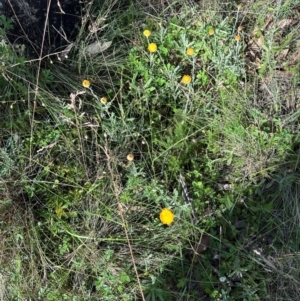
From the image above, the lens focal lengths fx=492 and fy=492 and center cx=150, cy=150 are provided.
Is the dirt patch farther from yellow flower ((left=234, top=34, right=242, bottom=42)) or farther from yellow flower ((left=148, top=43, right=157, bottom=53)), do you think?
yellow flower ((left=234, top=34, right=242, bottom=42))

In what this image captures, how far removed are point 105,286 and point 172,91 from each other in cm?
99

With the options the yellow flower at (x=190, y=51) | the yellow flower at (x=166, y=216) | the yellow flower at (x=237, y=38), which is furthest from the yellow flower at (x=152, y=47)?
the yellow flower at (x=166, y=216)

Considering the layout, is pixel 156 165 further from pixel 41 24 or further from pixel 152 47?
pixel 41 24

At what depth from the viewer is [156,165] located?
2.37 meters

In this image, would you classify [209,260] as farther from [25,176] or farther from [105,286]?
[25,176]

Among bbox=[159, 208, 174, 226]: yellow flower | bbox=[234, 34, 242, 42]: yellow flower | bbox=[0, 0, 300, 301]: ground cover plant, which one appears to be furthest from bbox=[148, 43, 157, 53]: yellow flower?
bbox=[159, 208, 174, 226]: yellow flower

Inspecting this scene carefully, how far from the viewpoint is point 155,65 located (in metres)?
2.49

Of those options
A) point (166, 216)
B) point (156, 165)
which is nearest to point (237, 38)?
point (156, 165)

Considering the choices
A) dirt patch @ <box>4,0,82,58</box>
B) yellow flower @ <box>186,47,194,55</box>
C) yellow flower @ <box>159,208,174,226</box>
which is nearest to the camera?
yellow flower @ <box>159,208,174,226</box>

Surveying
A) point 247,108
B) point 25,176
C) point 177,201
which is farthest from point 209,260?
point 25,176

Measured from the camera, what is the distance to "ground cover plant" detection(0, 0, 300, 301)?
7.32ft

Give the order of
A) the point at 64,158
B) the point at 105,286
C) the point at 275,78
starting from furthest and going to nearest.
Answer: the point at 275,78 < the point at 64,158 < the point at 105,286

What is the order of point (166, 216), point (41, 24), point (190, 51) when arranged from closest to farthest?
point (166, 216), point (190, 51), point (41, 24)

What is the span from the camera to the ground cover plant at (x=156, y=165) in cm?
223
